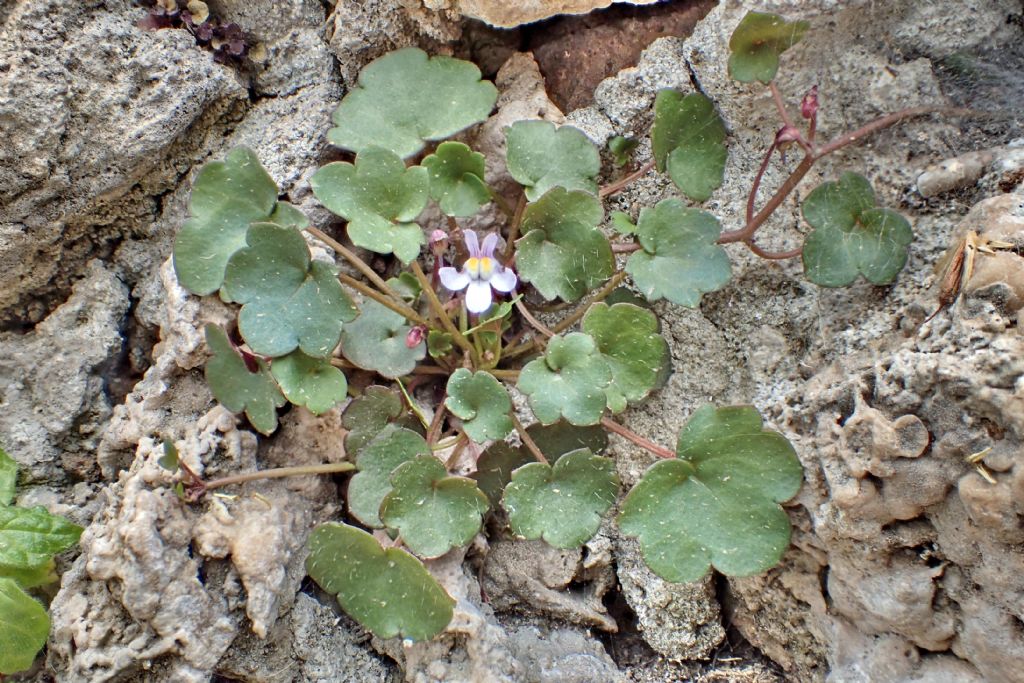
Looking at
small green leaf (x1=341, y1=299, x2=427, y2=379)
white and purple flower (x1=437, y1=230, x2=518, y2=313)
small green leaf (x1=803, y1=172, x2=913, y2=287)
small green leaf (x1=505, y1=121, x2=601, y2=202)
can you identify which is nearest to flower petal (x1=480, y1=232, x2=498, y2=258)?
white and purple flower (x1=437, y1=230, x2=518, y2=313)

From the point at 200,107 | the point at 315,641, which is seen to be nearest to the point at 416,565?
the point at 315,641

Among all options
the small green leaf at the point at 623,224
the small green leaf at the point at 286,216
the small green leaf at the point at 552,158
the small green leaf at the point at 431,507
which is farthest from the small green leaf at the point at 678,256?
the small green leaf at the point at 286,216

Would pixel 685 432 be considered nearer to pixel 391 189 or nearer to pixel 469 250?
pixel 469 250

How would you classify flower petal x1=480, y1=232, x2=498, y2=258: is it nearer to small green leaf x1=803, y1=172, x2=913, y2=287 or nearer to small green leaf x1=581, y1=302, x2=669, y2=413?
small green leaf x1=581, y1=302, x2=669, y2=413

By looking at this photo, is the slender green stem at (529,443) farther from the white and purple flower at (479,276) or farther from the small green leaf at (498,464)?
the white and purple flower at (479,276)

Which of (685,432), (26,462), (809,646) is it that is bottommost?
(809,646)

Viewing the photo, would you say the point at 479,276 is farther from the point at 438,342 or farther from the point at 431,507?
the point at 431,507
